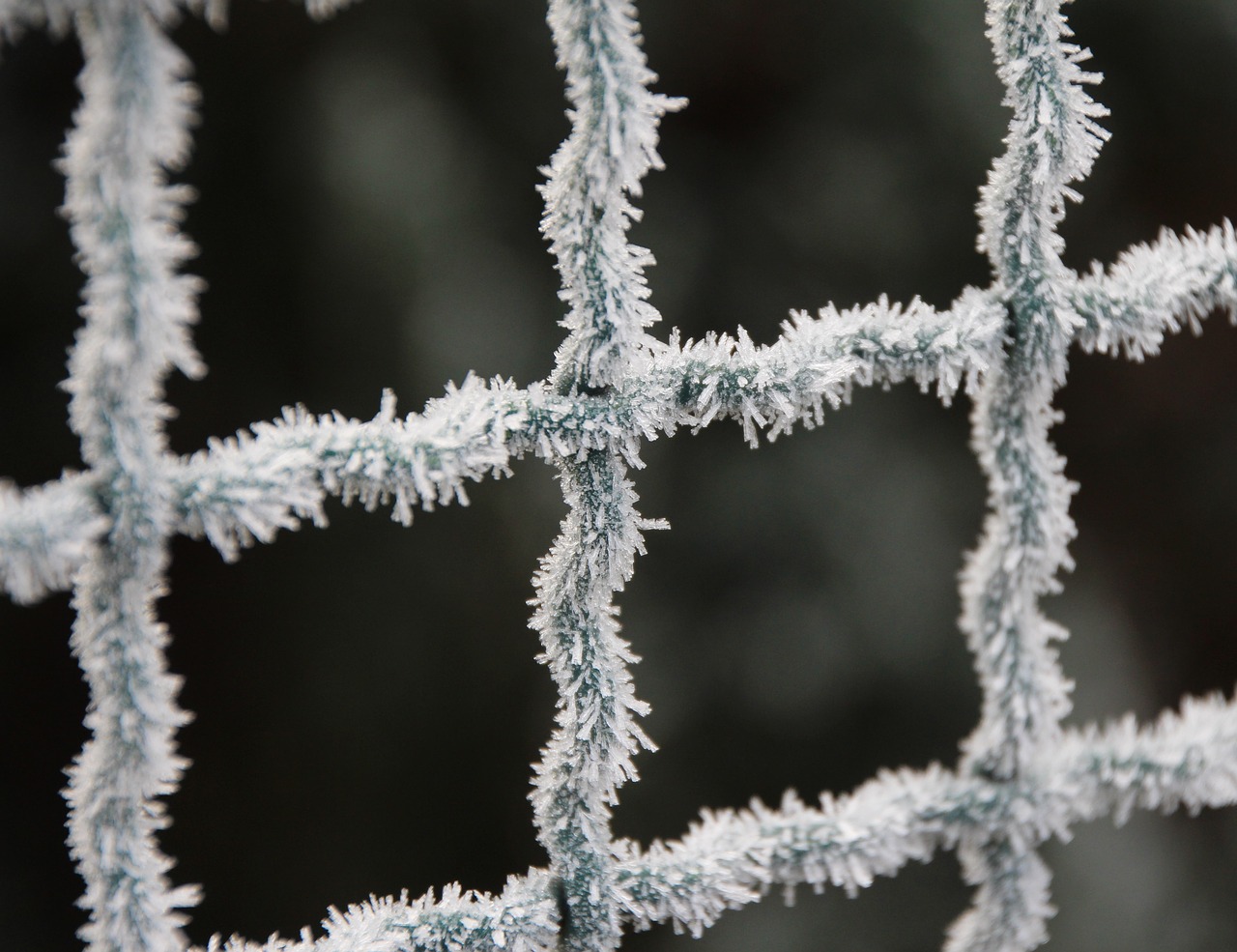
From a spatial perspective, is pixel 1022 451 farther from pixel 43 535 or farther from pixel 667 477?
pixel 667 477

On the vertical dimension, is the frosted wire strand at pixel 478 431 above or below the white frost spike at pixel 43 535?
above

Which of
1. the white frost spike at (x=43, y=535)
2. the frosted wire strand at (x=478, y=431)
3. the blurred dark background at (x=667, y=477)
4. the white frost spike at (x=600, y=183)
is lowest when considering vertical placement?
the white frost spike at (x=43, y=535)

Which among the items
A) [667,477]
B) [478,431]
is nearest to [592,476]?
[478,431]

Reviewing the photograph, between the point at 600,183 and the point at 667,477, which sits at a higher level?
the point at 667,477

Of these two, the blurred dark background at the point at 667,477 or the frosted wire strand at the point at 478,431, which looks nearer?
the frosted wire strand at the point at 478,431

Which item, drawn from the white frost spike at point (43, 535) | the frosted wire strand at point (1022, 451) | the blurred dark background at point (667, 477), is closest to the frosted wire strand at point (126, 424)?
the white frost spike at point (43, 535)

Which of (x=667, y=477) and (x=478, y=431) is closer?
(x=478, y=431)

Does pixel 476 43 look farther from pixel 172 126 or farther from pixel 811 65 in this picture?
pixel 172 126

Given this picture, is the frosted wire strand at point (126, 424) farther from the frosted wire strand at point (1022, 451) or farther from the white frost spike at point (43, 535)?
the frosted wire strand at point (1022, 451)
